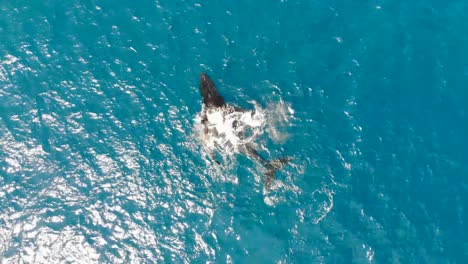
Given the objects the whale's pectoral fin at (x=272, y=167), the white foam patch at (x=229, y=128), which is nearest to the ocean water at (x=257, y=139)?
the whale's pectoral fin at (x=272, y=167)

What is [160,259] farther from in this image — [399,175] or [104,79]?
[399,175]

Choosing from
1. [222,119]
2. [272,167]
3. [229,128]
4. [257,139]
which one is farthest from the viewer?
[222,119]

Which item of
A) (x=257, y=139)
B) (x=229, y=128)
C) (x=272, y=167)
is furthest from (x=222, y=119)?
(x=272, y=167)

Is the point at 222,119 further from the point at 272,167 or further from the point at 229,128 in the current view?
the point at 272,167

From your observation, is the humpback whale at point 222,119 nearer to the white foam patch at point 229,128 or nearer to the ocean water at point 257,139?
the white foam patch at point 229,128

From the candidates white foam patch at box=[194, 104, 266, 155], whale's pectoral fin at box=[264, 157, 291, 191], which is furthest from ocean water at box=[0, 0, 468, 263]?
white foam patch at box=[194, 104, 266, 155]

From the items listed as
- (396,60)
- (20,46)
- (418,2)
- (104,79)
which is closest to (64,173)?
(104,79)
